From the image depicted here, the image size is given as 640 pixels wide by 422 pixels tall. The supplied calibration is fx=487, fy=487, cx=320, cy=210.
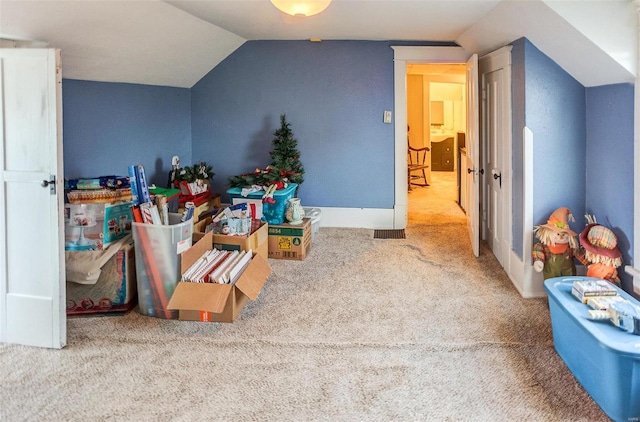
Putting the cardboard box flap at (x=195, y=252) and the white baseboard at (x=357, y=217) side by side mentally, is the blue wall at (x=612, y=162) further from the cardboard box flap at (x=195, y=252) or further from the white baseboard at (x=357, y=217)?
the cardboard box flap at (x=195, y=252)

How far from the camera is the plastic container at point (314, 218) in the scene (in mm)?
4963

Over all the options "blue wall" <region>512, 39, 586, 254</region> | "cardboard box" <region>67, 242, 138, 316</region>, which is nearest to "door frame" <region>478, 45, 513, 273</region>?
"blue wall" <region>512, 39, 586, 254</region>

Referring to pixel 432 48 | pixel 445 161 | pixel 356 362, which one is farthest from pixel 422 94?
pixel 356 362

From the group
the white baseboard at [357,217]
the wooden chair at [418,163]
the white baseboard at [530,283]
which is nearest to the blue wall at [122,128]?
the white baseboard at [357,217]

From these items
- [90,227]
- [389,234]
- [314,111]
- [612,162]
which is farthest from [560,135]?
[90,227]

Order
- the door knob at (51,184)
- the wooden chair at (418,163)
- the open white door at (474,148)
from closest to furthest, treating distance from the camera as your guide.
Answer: the door knob at (51,184) → the open white door at (474,148) → the wooden chair at (418,163)

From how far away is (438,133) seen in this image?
11484mm

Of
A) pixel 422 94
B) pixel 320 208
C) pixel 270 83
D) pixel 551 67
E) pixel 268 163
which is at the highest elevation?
pixel 422 94

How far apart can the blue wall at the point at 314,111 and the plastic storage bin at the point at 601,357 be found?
10.4ft

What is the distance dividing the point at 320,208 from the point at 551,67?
2852mm

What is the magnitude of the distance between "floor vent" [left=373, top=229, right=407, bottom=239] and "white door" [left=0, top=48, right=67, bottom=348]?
3215 millimetres

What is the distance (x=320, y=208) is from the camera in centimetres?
551

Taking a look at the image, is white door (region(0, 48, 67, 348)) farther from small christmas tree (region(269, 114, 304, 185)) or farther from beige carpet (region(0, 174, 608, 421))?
small christmas tree (region(269, 114, 304, 185))

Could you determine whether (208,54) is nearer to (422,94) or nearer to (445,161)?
(422,94)
